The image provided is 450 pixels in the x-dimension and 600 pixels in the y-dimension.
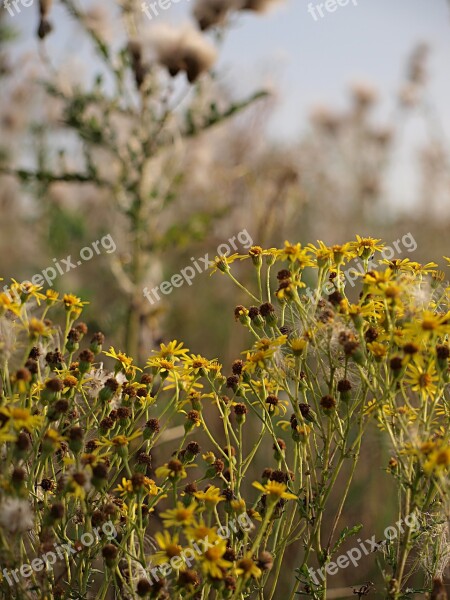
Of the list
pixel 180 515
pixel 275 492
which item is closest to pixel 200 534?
pixel 180 515

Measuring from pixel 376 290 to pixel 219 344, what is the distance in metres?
4.17

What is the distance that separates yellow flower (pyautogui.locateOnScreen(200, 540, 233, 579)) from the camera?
1.12 meters

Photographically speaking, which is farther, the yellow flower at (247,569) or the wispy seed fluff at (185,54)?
the wispy seed fluff at (185,54)

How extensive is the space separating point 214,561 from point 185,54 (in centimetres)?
230

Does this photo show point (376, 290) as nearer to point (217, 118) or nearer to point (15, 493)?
point (15, 493)

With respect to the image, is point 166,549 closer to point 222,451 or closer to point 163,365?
point 222,451

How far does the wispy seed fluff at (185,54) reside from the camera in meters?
2.90

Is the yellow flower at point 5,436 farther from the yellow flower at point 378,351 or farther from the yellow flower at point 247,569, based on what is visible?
the yellow flower at point 378,351

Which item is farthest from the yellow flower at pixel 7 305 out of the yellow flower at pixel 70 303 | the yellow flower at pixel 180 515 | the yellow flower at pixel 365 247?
the yellow flower at pixel 365 247

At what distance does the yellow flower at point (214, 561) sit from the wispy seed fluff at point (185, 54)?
2.23m

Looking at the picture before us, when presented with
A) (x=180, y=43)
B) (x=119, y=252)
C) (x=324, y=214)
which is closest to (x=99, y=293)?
(x=119, y=252)

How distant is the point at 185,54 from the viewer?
291cm

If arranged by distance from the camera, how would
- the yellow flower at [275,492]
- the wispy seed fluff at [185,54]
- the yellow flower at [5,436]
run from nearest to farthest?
the yellow flower at [5,436]
the yellow flower at [275,492]
the wispy seed fluff at [185,54]

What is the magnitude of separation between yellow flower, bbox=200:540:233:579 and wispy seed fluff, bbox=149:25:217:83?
2229 mm
